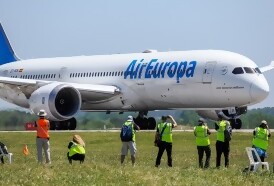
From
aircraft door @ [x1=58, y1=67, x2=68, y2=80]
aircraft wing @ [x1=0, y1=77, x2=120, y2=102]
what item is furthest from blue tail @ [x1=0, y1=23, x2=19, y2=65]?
aircraft wing @ [x1=0, y1=77, x2=120, y2=102]

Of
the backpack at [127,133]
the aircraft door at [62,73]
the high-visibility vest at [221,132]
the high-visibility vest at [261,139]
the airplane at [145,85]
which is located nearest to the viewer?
the high-visibility vest at [261,139]

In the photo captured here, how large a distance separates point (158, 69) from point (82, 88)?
194 inches

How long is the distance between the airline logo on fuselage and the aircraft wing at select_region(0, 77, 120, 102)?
4.43 ft

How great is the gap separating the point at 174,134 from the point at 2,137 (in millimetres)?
9535

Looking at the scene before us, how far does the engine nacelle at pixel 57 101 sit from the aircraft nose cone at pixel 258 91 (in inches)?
390

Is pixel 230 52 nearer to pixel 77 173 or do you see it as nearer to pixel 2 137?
pixel 2 137

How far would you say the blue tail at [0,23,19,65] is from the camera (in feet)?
218

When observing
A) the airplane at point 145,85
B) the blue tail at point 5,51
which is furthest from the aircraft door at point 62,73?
the blue tail at point 5,51

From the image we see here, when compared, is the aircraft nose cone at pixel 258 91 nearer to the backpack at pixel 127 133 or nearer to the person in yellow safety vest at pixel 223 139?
the person in yellow safety vest at pixel 223 139

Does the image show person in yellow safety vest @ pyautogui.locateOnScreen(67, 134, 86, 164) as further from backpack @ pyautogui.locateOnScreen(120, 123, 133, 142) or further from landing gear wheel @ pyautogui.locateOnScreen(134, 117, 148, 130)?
landing gear wheel @ pyautogui.locateOnScreen(134, 117, 148, 130)

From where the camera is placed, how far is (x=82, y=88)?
5512 cm

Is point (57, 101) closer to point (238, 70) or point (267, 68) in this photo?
point (238, 70)

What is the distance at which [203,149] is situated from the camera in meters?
33.2

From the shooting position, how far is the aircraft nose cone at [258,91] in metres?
49.0
